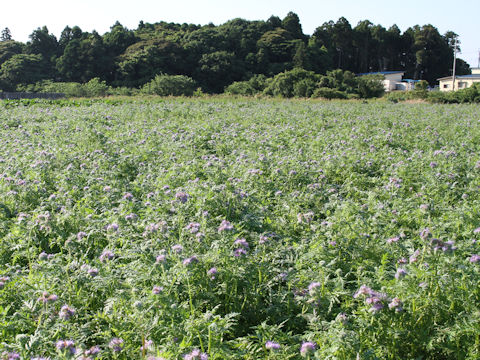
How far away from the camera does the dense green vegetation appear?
4716 centimetres

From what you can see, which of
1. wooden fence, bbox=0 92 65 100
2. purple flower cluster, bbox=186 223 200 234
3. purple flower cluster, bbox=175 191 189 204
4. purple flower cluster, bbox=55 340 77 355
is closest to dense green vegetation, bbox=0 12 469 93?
wooden fence, bbox=0 92 65 100

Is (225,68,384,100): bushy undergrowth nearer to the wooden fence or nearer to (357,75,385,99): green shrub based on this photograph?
(357,75,385,99): green shrub

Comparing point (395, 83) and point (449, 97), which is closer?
point (449, 97)

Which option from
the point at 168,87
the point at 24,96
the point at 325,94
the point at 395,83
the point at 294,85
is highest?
the point at 395,83

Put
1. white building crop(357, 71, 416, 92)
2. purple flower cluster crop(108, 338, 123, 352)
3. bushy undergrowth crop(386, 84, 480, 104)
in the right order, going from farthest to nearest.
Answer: white building crop(357, 71, 416, 92)
bushy undergrowth crop(386, 84, 480, 104)
purple flower cluster crop(108, 338, 123, 352)

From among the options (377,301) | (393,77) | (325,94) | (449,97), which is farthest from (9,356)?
(393,77)

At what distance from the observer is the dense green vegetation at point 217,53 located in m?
47.2

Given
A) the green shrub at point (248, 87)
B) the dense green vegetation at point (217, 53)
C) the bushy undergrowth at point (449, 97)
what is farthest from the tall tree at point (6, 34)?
the bushy undergrowth at point (449, 97)

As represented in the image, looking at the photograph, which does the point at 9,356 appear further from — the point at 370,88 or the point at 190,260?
the point at 370,88

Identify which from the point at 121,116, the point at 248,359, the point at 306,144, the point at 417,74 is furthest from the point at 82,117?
the point at 417,74

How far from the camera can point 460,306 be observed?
2383mm

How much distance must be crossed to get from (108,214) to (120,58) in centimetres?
5102

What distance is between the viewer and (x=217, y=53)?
5366cm

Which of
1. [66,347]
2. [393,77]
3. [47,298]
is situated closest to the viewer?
[66,347]
